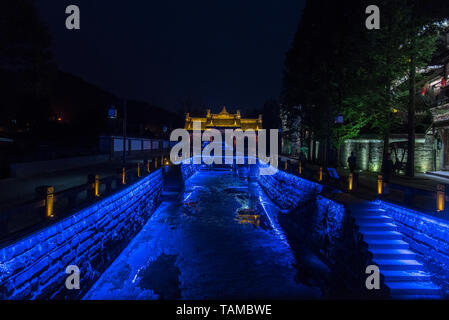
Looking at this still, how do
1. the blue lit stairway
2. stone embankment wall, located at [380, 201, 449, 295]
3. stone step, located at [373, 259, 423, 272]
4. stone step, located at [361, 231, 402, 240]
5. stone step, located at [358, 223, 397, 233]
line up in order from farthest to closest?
stone step, located at [358, 223, 397, 233], stone step, located at [361, 231, 402, 240], stone step, located at [373, 259, 423, 272], the blue lit stairway, stone embankment wall, located at [380, 201, 449, 295]

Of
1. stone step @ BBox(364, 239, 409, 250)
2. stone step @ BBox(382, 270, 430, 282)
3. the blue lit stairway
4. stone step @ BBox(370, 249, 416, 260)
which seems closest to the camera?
the blue lit stairway

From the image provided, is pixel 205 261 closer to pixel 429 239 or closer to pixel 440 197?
pixel 429 239

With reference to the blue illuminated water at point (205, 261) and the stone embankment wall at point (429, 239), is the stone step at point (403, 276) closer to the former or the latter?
the stone embankment wall at point (429, 239)

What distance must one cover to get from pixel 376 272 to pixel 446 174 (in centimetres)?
1298

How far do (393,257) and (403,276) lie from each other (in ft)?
1.93

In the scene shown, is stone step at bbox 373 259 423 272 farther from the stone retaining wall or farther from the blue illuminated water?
the stone retaining wall

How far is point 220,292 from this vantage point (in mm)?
8812

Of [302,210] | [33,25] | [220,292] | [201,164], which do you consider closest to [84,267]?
[220,292]

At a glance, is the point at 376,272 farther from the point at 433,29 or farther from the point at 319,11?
the point at 319,11

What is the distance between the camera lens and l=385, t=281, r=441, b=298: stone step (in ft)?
22.2

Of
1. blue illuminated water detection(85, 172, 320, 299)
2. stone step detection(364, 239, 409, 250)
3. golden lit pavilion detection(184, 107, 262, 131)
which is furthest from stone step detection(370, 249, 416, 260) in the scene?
golden lit pavilion detection(184, 107, 262, 131)

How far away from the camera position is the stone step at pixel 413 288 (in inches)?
266

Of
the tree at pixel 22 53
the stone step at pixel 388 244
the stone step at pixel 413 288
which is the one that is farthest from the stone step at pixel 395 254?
the tree at pixel 22 53
